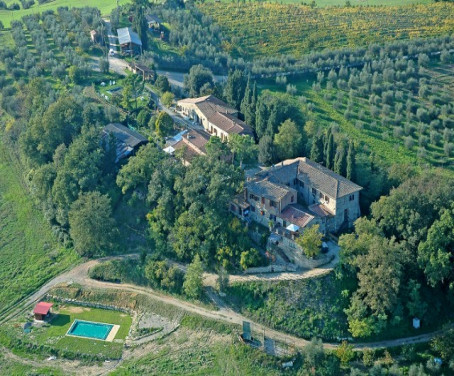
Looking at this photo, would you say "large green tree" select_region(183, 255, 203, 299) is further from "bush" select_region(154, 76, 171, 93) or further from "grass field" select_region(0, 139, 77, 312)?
"bush" select_region(154, 76, 171, 93)

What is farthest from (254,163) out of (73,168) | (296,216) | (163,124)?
(73,168)

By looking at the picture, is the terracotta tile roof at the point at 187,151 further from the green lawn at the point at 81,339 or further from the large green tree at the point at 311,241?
the green lawn at the point at 81,339

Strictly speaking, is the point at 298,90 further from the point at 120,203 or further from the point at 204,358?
the point at 204,358

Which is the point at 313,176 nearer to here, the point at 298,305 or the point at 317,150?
the point at 317,150

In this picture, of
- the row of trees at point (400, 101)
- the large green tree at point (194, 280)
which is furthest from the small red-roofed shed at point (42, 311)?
the row of trees at point (400, 101)

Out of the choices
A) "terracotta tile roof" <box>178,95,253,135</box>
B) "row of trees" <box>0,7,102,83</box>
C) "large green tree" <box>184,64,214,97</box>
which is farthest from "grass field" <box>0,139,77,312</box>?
"large green tree" <box>184,64,214,97</box>

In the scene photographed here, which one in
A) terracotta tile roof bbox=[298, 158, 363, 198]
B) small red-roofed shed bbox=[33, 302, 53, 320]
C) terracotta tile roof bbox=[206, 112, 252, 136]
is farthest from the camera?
terracotta tile roof bbox=[206, 112, 252, 136]
